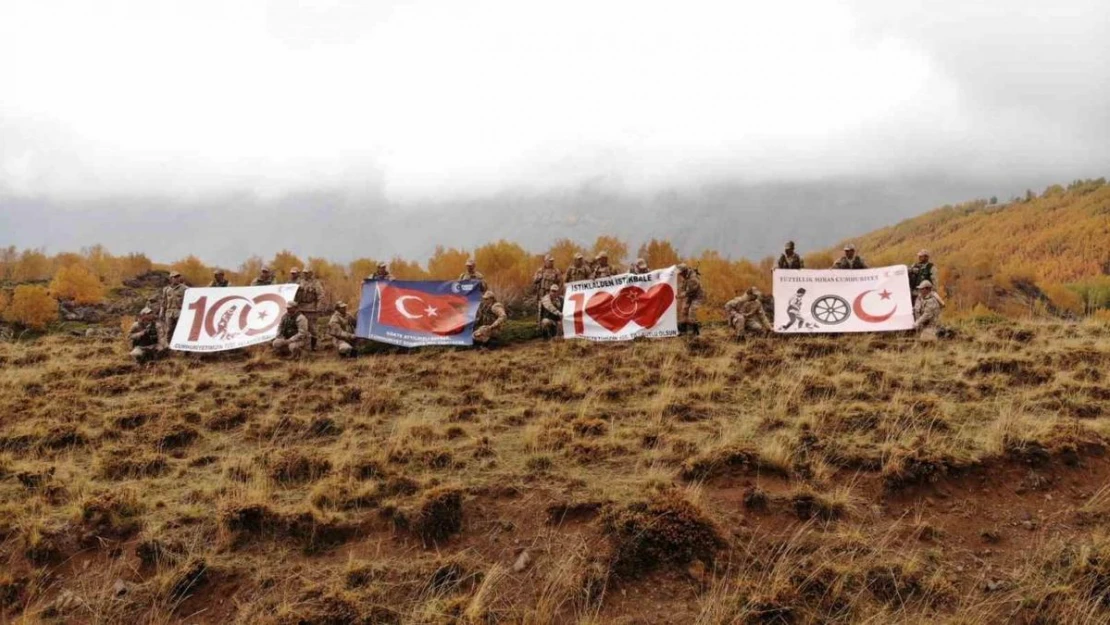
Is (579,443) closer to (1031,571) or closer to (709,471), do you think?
(709,471)

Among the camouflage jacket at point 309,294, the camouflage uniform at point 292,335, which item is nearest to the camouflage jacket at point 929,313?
the camouflage uniform at point 292,335

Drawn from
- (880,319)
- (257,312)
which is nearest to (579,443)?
(880,319)

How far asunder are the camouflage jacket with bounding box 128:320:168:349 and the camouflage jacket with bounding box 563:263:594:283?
985 cm

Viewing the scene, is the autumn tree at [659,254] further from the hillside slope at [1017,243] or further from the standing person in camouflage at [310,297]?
the standing person in camouflage at [310,297]

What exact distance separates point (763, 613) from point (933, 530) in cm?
215

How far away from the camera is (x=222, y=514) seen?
Answer: 670cm

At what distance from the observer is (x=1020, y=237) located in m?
146

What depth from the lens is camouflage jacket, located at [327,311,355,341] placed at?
50.6 feet

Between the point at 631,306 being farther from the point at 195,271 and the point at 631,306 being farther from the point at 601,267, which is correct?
the point at 195,271

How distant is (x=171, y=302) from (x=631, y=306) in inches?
441

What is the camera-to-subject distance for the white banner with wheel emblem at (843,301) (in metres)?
15.0

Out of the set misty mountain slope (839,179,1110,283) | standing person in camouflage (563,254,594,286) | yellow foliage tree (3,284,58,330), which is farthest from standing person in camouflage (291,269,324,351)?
misty mountain slope (839,179,1110,283)

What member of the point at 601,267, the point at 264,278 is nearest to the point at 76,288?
the point at 264,278

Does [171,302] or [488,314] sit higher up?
[171,302]
